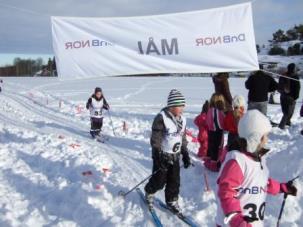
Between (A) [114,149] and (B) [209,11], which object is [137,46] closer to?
(B) [209,11]

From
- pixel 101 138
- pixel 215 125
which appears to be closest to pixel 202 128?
pixel 215 125

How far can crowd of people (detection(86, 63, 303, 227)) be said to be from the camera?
340cm

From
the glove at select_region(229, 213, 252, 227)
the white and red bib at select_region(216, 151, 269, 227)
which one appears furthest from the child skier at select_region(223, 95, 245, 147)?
the glove at select_region(229, 213, 252, 227)

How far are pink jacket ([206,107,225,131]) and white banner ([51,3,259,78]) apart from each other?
125 centimetres

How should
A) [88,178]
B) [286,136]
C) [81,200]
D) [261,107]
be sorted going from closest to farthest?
1. [81,200]
2. [88,178]
3. [261,107]
4. [286,136]

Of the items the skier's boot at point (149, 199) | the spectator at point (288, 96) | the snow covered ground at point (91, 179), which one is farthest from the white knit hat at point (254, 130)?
the spectator at point (288, 96)

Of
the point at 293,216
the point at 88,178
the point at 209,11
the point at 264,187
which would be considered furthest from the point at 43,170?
the point at 264,187

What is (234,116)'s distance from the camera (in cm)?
736

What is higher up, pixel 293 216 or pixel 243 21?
pixel 243 21

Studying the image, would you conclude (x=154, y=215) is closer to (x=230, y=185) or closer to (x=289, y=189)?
(x=289, y=189)

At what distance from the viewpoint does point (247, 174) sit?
3471 mm

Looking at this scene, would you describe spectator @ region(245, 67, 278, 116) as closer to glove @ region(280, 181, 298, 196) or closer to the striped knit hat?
the striped knit hat

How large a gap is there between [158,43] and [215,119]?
1935mm

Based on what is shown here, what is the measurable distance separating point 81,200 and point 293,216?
3.10m
